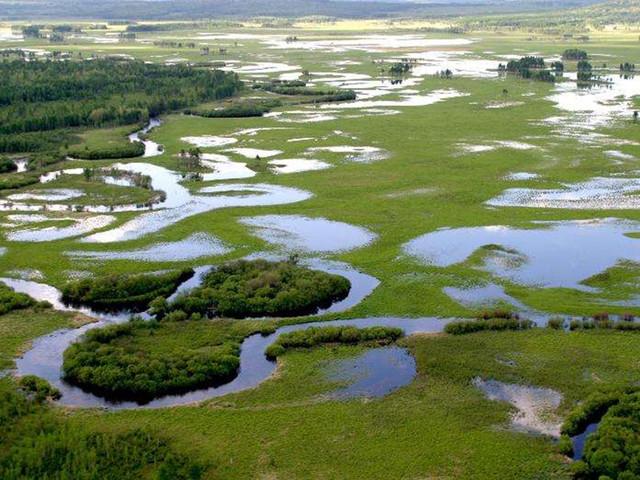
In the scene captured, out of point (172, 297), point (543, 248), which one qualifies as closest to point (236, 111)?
point (543, 248)

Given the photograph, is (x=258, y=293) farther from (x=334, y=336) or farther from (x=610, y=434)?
(x=610, y=434)

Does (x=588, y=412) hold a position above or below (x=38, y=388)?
below

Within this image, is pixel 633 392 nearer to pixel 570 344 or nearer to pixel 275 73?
pixel 570 344

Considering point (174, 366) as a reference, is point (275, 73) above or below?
above

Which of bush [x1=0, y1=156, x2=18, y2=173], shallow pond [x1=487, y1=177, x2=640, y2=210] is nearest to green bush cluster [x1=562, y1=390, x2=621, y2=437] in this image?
shallow pond [x1=487, y1=177, x2=640, y2=210]

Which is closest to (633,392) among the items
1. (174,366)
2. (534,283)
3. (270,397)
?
(534,283)
